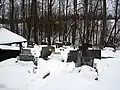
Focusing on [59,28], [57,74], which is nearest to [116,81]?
[57,74]

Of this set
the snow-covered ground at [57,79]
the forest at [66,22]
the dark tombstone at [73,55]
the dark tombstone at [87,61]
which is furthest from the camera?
the forest at [66,22]

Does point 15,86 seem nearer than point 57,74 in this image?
Yes

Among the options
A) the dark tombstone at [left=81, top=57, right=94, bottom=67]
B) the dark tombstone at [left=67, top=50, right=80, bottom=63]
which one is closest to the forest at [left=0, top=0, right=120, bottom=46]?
the dark tombstone at [left=67, top=50, right=80, bottom=63]

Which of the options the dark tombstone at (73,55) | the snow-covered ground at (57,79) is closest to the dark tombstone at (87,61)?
the snow-covered ground at (57,79)

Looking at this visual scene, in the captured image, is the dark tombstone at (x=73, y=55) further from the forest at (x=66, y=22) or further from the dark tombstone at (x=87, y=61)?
the forest at (x=66, y=22)

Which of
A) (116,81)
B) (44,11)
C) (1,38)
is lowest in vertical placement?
A: (116,81)

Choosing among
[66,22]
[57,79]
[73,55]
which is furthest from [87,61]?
[66,22]

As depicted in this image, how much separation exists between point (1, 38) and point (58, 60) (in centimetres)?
570

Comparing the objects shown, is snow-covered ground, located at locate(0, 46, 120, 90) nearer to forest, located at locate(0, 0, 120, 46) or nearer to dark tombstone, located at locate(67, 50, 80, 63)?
Answer: dark tombstone, located at locate(67, 50, 80, 63)

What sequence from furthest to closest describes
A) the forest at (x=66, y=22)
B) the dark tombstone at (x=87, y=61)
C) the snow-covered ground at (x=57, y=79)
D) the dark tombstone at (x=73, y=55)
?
the forest at (x=66, y=22), the dark tombstone at (x=73, y=55), the dark tombstone at (x=87, y=61), the snow-covered ground at (x=57, y=79)

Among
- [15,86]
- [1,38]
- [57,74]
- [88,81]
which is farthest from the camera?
[1,38]

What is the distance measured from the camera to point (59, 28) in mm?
45406

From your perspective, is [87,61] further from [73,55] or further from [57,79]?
[73,55]

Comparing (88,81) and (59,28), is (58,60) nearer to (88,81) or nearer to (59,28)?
(88,81)
